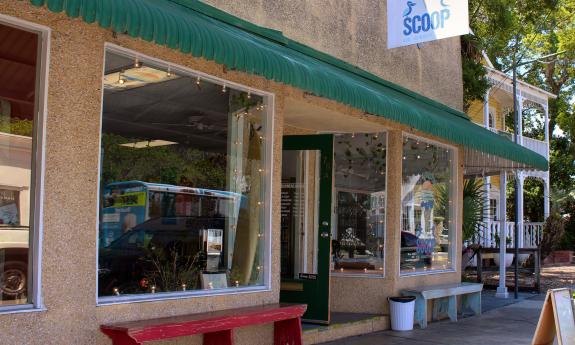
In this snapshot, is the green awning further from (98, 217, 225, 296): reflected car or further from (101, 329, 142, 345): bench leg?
(101, 329, 142, 345): bench leg

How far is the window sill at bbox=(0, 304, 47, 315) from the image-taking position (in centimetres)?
463

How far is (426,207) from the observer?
10789mm

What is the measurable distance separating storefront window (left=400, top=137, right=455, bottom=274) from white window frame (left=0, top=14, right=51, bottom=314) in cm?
621

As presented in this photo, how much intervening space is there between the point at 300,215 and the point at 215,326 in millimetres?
3987

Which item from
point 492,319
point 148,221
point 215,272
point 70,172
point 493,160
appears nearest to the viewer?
point 70,172

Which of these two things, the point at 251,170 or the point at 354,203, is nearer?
the point at 251,170

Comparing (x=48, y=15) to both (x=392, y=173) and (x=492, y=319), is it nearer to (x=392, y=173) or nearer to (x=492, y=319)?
(x=392, y=173)

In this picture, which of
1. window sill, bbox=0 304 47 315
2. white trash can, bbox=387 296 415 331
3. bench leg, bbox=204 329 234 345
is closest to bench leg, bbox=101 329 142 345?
window sill, bbox=0 304 47 315

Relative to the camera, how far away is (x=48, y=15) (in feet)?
16.2

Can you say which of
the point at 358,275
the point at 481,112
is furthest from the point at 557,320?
the point at 481,112

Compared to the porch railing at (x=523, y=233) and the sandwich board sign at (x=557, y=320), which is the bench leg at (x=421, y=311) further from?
the porch railing at (x=523, y=233)

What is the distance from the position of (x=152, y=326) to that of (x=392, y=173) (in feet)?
17.9

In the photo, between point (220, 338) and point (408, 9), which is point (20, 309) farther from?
point (408, 9)

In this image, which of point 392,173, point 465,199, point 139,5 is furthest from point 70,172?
point 465,199
